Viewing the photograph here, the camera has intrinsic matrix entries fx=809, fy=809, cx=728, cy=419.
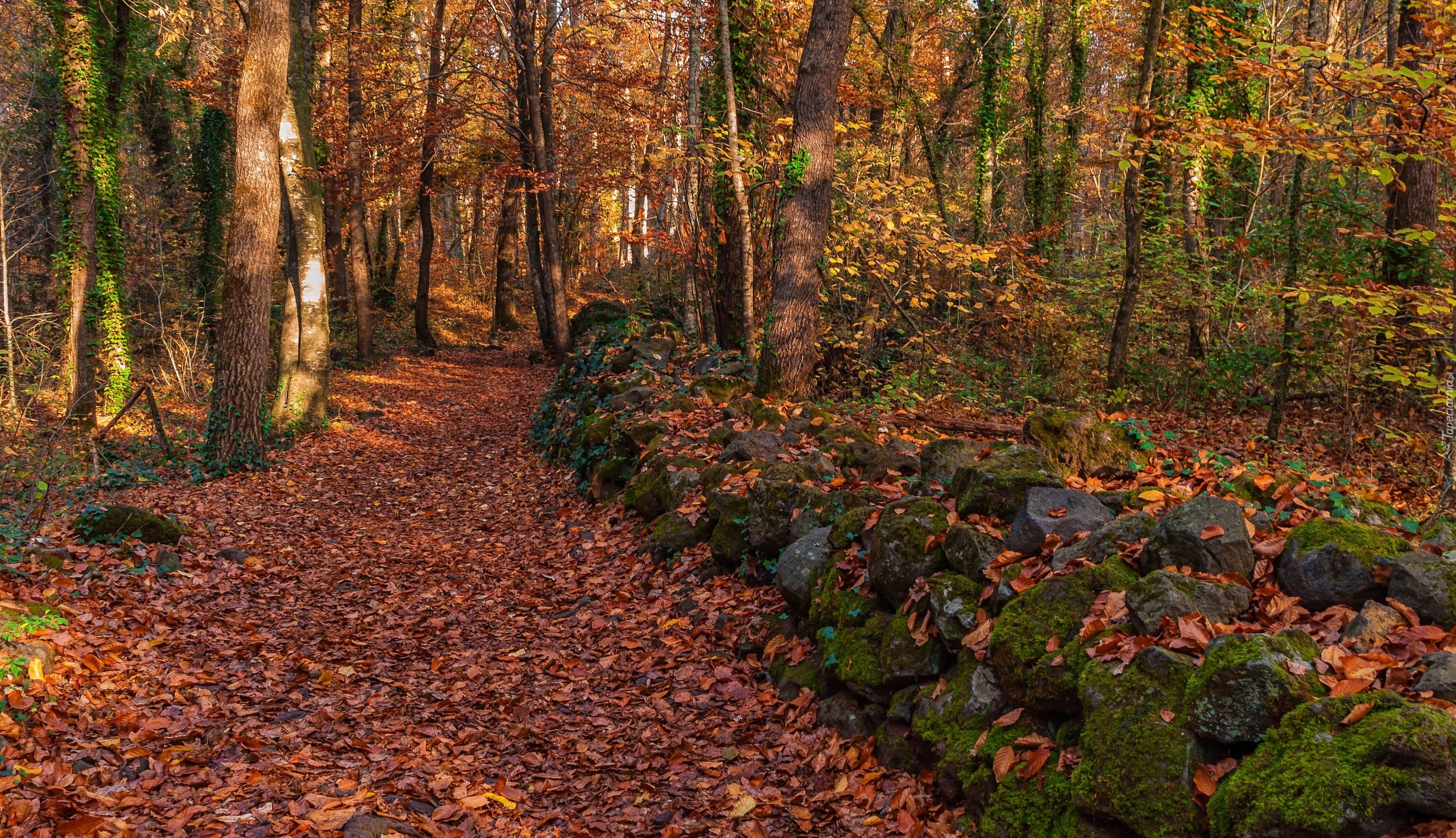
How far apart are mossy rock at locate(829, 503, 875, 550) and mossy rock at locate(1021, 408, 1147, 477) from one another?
178 cm

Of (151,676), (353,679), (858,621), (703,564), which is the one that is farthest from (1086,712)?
(151,676)

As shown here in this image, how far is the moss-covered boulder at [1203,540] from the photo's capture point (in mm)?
3824

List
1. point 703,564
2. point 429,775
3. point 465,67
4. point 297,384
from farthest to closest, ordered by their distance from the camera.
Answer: point 465,67 < point 297,384 < point 703,564 < point 429,775

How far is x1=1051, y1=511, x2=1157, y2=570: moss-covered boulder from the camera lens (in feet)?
14.1

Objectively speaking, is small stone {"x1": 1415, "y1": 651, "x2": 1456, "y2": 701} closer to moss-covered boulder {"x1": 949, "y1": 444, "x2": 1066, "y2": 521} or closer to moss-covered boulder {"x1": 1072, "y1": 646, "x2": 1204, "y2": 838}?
moss-covered boulder {"x1": 1072, "y1": 646, "x2": 1204, "y2": 838}

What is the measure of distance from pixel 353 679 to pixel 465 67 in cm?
1727

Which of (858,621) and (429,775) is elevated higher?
(858,621)

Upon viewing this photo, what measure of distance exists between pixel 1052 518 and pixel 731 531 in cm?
313

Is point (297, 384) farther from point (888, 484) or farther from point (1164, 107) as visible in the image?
point (1164, 107)

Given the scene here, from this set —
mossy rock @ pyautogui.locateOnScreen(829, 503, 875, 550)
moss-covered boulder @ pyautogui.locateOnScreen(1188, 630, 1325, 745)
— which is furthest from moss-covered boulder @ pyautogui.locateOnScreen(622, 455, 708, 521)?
moss-covered boulder @ pyautogui.locateOnScreen(1188, 630, 1325, 745)

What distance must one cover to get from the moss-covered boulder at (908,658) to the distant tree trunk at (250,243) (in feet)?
33.4

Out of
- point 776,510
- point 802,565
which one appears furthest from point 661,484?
point 802,565

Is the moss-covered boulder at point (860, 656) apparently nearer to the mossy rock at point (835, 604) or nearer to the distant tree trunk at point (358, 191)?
the mossy rock at point (835, 604)

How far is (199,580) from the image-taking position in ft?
24.7
